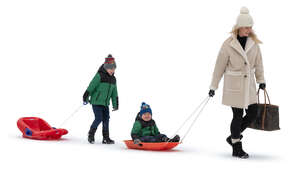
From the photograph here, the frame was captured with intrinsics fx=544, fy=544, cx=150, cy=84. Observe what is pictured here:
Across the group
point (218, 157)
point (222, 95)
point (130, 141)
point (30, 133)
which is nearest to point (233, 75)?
point (222, 95)

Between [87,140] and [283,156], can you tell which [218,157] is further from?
[87,140]

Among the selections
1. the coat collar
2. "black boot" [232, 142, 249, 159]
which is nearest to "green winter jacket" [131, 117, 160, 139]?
"black boot" [232, 142, 249, 159]

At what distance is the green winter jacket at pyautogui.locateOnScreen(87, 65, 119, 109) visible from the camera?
28.7ft

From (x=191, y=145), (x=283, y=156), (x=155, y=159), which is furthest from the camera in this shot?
(x=191, y=145)

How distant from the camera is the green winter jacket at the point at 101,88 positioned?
28.7ft

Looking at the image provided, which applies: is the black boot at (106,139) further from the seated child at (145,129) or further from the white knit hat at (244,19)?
the white knit hat at (244,19)

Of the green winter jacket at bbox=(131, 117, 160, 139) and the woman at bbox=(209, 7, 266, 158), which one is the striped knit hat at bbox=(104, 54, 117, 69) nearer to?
the green winter jacket at bbox=(131, 117, 160, 139)

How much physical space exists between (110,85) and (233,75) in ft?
7.12

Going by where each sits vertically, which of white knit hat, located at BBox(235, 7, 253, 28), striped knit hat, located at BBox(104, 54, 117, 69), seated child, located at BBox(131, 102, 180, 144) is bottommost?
seated child, located at BBox(131, 102, 180, 144)

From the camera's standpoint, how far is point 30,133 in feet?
29.6

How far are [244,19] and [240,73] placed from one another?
75cm

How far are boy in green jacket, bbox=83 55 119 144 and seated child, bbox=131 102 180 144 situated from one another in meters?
0.66

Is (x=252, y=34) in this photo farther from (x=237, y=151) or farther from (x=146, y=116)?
(x=146, y=116)

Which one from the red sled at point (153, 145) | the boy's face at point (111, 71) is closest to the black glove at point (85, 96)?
the boy's face at point (111, 71)
